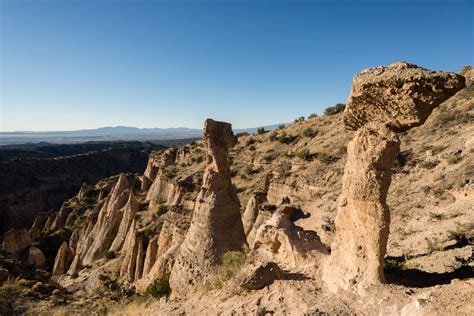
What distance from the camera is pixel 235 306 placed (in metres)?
6.23

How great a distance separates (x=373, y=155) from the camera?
572 centimetres

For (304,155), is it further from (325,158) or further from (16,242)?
(16,242)

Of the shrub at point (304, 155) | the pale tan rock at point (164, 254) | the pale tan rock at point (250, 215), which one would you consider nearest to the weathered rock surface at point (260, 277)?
the pale tan rock at point (164, 254)

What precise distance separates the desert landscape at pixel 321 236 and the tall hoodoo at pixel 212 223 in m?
0.04

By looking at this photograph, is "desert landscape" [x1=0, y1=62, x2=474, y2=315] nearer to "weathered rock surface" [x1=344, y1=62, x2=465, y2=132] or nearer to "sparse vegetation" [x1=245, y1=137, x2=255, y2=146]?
"weathered rock surface" [x1=344, y1=62, x2=465, y2=132]

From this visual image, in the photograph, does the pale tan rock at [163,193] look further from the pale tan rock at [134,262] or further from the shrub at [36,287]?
the shrub at [36,287]

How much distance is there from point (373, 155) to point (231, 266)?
4.17 metres

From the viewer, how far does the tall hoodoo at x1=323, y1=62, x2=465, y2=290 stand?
5.31 metres

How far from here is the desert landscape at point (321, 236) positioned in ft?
18.1

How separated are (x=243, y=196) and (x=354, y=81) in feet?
58.4

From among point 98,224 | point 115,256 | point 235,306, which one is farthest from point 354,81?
point 98,224

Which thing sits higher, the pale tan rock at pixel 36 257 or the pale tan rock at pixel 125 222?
the pale tan rock at pixel 125 222

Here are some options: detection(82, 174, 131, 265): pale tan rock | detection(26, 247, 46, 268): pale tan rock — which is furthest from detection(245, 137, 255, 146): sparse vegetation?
detection(26, 247, 46, 268): pale tan rock

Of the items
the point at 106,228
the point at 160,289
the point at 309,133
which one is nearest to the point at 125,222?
the point at 106,228
